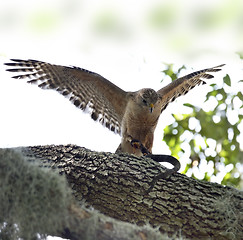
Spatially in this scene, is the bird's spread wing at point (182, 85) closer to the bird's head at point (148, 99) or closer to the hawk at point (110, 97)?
the hawk at point (110, 97)

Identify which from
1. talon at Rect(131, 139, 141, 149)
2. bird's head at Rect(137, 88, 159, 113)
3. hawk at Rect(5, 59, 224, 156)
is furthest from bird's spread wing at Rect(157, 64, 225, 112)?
talon at Rect(131, 139, 141, 149)

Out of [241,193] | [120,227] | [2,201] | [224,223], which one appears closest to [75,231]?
[120,227]

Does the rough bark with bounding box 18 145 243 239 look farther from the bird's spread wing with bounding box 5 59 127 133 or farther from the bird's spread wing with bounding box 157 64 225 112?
the bird's spread wing with bounding box 157 64 225 112

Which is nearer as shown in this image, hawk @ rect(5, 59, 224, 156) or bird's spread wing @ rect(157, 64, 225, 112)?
hawk @ rect(5, 59, 224, 156)

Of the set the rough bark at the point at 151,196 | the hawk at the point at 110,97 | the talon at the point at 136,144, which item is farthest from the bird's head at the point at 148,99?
the rough bark at the point at 151,196

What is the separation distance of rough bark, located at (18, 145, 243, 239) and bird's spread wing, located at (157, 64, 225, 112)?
2.84 metres

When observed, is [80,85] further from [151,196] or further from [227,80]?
[151,196]

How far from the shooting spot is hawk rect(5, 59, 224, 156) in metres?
5.86

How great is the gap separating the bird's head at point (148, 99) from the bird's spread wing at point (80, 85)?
25cm

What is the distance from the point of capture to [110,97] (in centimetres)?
613

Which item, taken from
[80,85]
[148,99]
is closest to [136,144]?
[148,99]

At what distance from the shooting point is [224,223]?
3020mm

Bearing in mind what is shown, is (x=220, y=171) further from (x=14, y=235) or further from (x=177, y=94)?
(x=14, y=235)

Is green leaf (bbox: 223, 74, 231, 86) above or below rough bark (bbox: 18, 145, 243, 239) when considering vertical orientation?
above
